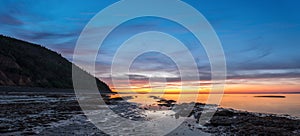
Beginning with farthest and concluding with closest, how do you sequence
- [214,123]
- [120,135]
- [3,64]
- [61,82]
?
[61,82], [3,64], [214,123], [120,135]

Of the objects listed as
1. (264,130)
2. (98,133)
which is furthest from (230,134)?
(98,133)

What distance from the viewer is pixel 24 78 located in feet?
A: 329

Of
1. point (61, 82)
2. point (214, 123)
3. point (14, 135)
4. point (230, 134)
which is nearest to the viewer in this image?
point (14, 135)

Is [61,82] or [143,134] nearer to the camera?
[143,134]

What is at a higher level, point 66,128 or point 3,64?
point 3,64

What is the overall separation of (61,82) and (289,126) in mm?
127413

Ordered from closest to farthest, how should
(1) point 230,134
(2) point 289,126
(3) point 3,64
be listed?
(1) point 230,134
(2) point 289,126
(3) point 3,64

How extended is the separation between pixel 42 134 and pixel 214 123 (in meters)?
18.4

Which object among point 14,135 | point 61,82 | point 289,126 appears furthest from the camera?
point 61,82

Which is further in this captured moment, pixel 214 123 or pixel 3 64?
pixel 3 64

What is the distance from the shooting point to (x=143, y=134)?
74.1ft

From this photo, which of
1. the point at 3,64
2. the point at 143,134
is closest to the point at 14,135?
the point at 143,134

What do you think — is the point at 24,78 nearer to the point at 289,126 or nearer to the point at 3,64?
the point at 3,64

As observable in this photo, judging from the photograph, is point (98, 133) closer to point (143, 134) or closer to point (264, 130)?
point (143, 134)
